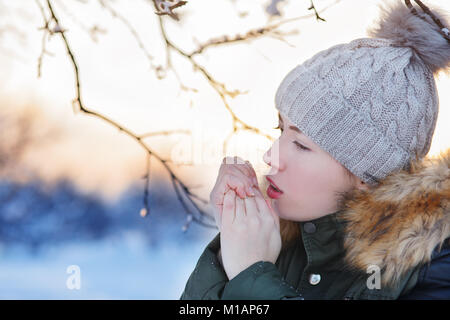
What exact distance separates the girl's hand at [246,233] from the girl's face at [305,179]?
6 cm

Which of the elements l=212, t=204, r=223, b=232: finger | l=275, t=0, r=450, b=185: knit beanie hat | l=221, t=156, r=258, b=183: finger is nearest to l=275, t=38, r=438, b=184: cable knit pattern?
l=275, t=0, r=450, b=185: knit beanie hat

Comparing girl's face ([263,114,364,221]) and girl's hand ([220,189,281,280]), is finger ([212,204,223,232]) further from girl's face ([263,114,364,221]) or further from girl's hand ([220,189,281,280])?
girl's face ([263,114,364,221])

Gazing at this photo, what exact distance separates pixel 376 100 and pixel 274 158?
0.29m

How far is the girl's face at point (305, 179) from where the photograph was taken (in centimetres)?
120

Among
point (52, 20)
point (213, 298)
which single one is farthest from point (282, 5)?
point (213, 298)

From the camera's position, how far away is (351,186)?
4.04 feet

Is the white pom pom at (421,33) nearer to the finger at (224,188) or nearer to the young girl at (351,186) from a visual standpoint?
the young girl at (351,186)

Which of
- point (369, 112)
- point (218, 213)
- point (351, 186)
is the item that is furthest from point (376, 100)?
point (218, 213)

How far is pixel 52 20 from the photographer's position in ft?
4.67

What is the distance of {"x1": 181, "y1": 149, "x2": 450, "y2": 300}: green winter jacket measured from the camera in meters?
1.03

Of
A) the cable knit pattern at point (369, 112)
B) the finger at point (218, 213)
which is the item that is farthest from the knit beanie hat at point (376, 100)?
the finger at point (218, 213)

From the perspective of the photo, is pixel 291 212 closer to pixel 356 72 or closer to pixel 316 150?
pixel 316 150

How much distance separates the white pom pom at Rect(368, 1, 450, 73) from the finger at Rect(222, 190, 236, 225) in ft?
1.97

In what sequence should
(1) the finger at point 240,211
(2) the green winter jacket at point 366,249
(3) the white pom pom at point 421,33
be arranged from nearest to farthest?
(2) the green winter jacket at point 366,249
(1) the finger at point 240,211
(3) the white pom pom at point 421,33
